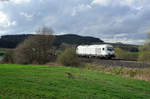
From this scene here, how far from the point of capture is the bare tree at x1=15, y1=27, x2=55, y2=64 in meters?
38.2

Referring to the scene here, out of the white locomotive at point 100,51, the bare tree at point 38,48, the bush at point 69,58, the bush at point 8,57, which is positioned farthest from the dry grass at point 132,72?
the bush at point 8,57

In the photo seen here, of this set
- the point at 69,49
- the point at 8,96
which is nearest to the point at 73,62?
the point at 69,49

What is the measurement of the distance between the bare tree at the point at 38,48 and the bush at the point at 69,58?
991 cm

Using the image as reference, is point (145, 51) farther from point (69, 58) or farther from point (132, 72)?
point (69, 58)

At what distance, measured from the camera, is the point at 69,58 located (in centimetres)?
3120

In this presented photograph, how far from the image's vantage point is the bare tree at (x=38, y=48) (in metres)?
38.2

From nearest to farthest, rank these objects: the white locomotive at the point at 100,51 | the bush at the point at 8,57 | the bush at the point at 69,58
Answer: the bush at the point at 69,58, the white locomotive at the point at 100,51, the bush at the point at 8,57

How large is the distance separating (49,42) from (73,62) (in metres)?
12.4

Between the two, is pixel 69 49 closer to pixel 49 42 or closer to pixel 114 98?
pixel 49 42

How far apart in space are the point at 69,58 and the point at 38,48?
1135cm

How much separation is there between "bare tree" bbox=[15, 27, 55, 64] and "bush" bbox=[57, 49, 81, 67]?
9.91 m

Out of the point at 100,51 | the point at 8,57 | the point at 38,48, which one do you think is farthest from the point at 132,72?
the point at 8,57

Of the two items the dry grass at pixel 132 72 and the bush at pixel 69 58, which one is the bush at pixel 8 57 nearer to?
the bush at pixel 69 58

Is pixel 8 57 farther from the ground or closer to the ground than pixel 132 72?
farther from the ground
